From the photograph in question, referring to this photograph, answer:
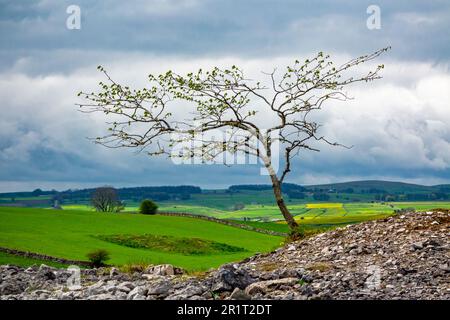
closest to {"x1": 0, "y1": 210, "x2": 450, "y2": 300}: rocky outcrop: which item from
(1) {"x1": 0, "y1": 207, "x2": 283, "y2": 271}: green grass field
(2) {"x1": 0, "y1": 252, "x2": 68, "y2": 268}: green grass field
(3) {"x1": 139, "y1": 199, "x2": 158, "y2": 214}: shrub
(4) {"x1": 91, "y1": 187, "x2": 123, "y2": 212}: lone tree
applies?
(1) {"x1": 0, "y1": 207, "x2": 283, "y2": 271}: green grass field

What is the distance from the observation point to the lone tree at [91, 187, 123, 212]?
330 ft

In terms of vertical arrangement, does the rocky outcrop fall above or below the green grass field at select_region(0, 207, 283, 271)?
above

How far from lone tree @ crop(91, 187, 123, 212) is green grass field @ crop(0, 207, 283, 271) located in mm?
31244

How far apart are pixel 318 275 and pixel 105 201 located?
85165 mm

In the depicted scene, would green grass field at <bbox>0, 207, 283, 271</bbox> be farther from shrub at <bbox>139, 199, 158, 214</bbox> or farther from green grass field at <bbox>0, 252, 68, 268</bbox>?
shrub at <bbox>139, 199, 158, 214</bbox>

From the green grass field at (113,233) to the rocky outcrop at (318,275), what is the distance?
845 cm

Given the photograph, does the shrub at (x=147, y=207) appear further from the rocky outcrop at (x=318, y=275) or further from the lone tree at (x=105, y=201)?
the rocky outcrop at (x=318, y=275)

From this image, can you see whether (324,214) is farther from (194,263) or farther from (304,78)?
(304,78)

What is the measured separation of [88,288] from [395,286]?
23.4 ft

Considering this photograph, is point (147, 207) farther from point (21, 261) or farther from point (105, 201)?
point (21, 261)

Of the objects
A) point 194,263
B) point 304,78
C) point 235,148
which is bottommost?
point 194,263

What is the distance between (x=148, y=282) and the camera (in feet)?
61.2
